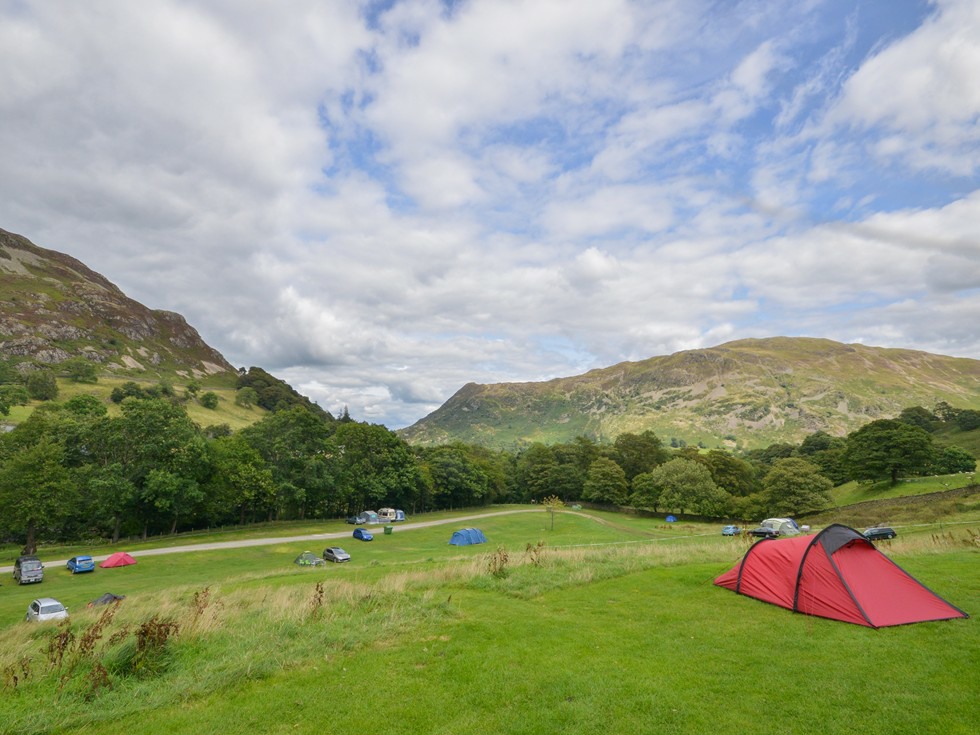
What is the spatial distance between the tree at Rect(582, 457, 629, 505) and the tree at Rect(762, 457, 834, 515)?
2559 centimetres

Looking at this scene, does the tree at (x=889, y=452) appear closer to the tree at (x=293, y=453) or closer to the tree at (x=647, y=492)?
the tree at (x=647, y=492)

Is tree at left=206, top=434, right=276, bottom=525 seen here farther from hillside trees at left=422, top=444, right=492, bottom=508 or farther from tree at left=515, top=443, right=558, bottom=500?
tree at left=515, top=443, right=558, bottom=500

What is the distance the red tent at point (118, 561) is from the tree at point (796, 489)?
66444mm

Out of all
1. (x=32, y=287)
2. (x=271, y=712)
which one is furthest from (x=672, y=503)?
(x=32, y=287)

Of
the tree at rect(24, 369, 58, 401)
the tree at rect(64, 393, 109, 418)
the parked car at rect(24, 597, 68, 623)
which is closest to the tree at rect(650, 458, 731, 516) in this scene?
the parked car at rect(24, 597, 68, 623)

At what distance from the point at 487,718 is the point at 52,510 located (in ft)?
158

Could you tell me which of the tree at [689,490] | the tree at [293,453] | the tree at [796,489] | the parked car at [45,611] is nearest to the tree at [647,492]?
the tree at [689,490]

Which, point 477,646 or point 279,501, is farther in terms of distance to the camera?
point 279,501

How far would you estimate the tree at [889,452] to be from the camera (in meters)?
60.8

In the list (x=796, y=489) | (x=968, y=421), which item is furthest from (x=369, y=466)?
(x=968, y=421)

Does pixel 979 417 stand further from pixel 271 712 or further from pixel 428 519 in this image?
pixel 271 712

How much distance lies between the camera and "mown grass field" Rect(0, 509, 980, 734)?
264 inches

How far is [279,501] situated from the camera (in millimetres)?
56375

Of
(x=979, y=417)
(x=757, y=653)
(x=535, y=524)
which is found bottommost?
(x=535, y=524)
